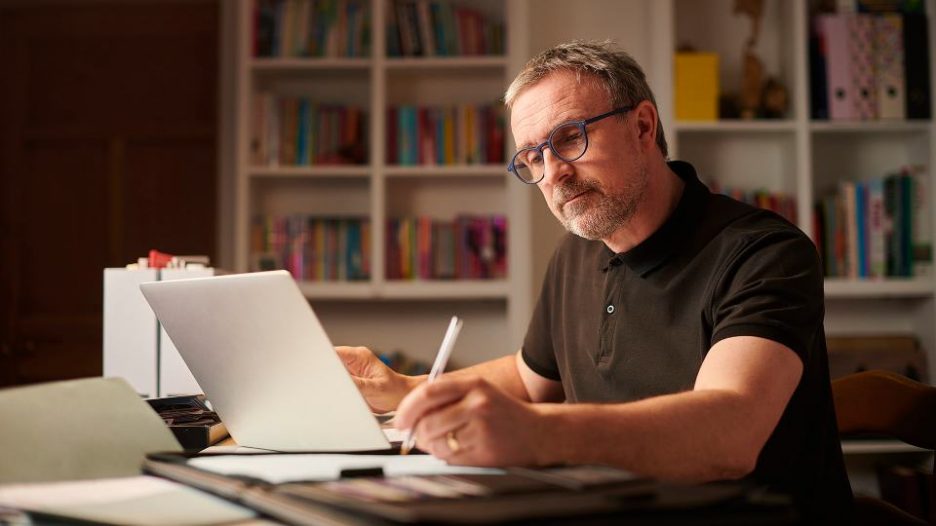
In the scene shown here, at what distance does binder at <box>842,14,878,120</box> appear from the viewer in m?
3.12

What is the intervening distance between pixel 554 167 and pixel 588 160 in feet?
0.19

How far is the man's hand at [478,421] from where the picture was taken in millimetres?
770

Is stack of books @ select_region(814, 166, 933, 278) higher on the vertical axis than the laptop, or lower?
higher

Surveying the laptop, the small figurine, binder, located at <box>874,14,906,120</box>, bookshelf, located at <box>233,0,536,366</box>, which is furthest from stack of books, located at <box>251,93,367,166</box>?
→ the laptop

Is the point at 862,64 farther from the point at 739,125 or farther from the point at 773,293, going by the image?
the point at 773,293

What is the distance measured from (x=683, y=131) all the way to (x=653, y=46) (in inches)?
14.0

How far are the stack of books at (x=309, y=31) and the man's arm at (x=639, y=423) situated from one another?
2597 millimetres

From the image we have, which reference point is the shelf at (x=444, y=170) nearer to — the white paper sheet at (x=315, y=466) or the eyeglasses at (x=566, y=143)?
the eyeglasses at (x=566, y=143)

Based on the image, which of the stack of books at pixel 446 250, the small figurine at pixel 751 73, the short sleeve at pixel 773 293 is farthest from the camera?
the stack of books at pixel 446 250

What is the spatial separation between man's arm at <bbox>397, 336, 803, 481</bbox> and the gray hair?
57 centimetres

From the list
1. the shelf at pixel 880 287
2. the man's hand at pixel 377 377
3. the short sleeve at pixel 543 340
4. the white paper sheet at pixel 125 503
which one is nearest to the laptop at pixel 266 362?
the white paper sheet at pixel 125 503

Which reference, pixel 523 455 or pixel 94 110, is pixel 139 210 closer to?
pixel 94 110

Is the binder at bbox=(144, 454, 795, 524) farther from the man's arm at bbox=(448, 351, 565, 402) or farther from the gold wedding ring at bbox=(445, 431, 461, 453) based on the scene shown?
the man's arm at bbox=(448, 351, 565, 402)

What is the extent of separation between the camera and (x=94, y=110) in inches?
150
